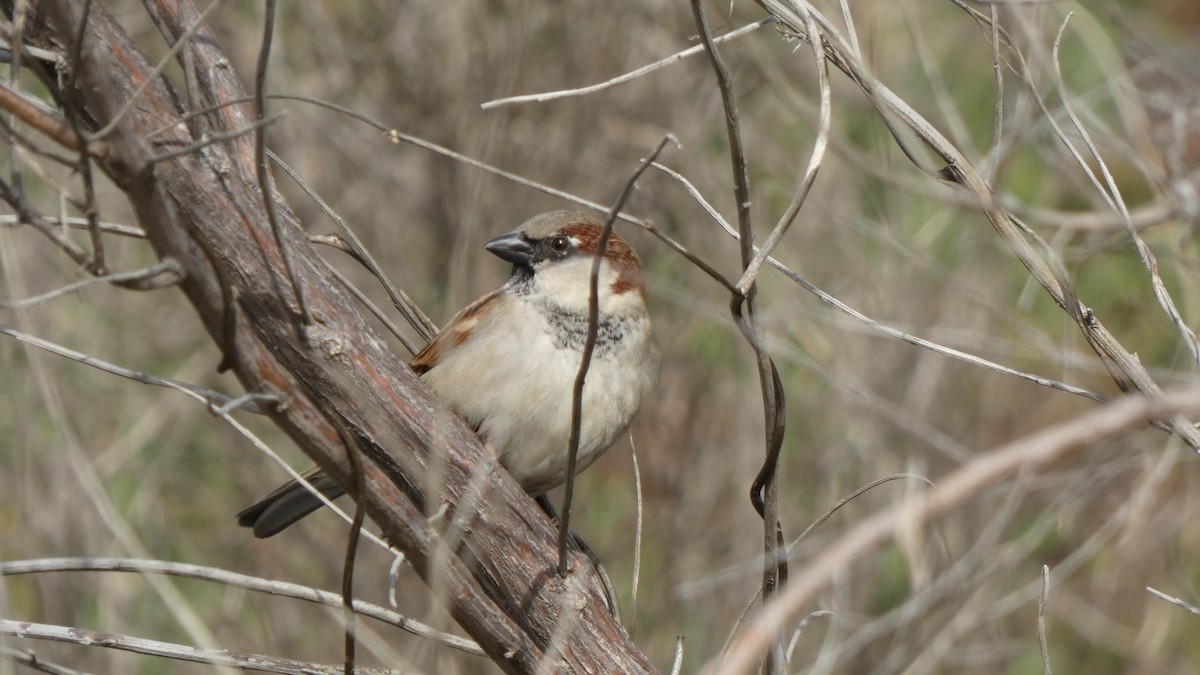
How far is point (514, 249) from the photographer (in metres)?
2.59

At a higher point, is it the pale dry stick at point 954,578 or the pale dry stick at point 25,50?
the pale dry stick at point 25,50

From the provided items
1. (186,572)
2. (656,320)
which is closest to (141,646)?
(186,572)

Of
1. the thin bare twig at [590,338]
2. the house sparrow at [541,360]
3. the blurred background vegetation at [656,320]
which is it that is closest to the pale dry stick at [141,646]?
the thin bare twig at [590,338]

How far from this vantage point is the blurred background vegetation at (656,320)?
388 centimetres

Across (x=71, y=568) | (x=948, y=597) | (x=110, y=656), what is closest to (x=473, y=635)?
(x=71, y=568)

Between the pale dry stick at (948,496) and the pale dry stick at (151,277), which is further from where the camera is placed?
the pale dry stick at (151,277)

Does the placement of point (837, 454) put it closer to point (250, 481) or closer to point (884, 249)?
point (884, 249)

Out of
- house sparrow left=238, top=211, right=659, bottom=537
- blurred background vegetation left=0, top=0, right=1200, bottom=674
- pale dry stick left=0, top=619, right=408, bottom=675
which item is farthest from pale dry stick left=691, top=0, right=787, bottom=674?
blurred background vegetation left=0, top=0, right=1200, bottom=674

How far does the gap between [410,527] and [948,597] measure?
6.38 ft

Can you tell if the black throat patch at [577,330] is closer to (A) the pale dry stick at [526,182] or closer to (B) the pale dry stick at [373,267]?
(B) the pale dry stick at [373,267]

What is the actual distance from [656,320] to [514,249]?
1.84 m

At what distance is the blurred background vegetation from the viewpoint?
3.88 metres

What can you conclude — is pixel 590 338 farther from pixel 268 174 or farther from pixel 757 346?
pixel 268 174

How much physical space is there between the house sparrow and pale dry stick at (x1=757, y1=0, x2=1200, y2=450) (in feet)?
3.10
